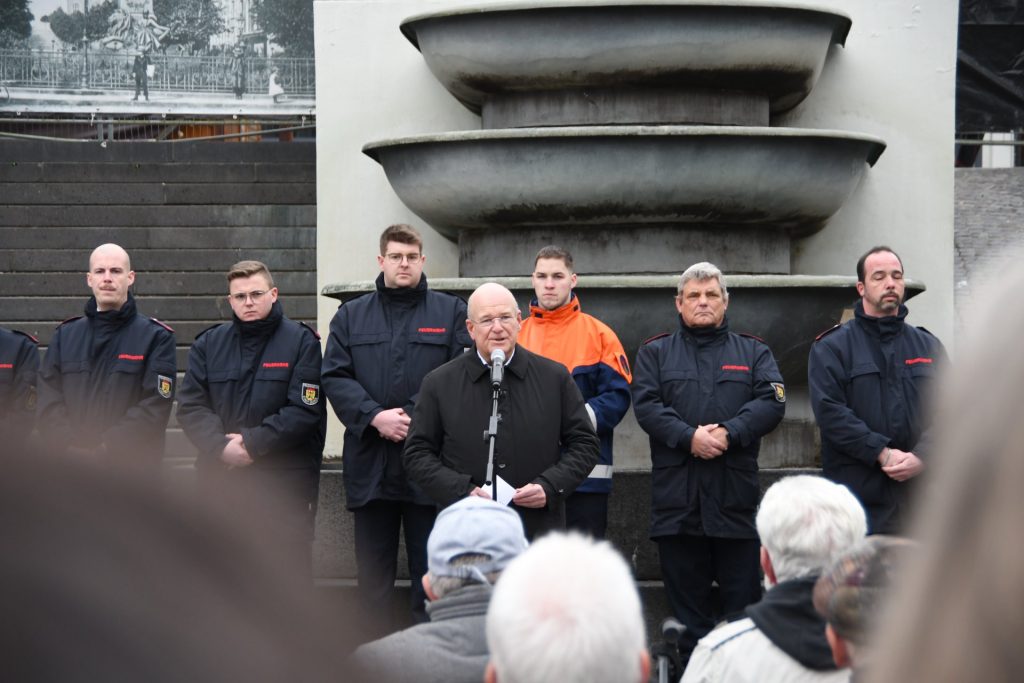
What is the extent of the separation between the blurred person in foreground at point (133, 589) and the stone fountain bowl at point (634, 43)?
796 cm

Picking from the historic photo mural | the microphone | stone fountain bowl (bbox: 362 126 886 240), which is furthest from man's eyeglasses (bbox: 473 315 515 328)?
the historic photo mural

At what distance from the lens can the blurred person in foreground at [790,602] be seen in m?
3.46

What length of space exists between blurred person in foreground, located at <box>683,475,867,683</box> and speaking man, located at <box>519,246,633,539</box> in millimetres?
2913

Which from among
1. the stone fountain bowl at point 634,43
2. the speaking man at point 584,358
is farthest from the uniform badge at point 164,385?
the stone fountain bowl at point 634,43

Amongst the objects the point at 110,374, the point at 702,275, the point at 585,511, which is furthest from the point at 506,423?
the point at 110,374

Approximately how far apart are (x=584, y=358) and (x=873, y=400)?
4.78 ft

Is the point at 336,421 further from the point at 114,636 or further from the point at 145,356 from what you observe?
the point at 114,636

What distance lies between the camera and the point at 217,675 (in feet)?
3.07

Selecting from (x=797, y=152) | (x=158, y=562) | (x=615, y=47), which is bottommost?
(x=158, y=562)

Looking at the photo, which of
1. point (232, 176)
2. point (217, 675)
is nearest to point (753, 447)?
point (217, 675)

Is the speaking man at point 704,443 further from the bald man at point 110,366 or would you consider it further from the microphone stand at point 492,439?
the bald man at point 110,366

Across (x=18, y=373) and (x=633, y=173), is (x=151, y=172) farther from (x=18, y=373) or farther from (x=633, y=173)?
(x=633, y=173)

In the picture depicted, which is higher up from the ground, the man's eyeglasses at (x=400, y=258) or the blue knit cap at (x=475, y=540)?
the man's eyeglasses at (x=400, y=258)

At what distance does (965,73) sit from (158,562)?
14.3m
